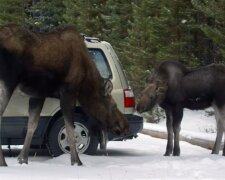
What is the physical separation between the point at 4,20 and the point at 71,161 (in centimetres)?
2650

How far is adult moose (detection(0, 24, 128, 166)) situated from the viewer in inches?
363

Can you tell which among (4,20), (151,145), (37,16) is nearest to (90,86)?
(151,145)

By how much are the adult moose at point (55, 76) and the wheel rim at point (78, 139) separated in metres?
0.78

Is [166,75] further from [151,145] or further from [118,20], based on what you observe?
[118,20]

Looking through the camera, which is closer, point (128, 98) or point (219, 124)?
point (128, 98)

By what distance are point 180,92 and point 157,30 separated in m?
11.3

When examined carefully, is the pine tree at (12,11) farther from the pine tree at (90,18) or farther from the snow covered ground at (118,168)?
the snow covered ground at (118,168)

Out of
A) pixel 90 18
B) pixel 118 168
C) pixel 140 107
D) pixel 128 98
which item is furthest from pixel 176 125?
pixel 90 18

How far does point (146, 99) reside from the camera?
1220 centimetres

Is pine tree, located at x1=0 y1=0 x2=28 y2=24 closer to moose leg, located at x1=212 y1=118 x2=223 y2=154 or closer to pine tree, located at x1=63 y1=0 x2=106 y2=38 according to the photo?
pine tree, located at x1=63 y1=0 x2=106 y2=38

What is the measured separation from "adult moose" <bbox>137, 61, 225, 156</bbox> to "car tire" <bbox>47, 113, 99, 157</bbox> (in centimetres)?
170

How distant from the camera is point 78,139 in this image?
1075 cm

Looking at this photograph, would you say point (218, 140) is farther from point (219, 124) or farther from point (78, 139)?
point (78, 139)

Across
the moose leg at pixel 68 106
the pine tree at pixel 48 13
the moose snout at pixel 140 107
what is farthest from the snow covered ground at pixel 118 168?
the pine tree at pixel 48 13
